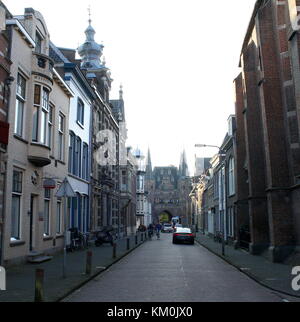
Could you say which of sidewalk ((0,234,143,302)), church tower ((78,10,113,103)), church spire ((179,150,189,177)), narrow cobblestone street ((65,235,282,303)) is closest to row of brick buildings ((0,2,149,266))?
sidewalk ((0,234,143,302))

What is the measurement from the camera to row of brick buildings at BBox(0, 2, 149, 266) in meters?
15.0

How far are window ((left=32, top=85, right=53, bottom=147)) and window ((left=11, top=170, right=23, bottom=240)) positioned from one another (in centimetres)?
200

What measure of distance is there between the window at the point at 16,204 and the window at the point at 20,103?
1.70 metres

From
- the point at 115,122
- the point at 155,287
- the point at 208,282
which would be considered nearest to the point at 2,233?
the point at 155,287

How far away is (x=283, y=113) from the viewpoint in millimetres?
18891

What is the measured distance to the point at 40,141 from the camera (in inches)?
696

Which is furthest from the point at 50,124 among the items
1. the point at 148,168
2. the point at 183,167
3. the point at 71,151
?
the point at 183,167

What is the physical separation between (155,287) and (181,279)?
6.29 feet

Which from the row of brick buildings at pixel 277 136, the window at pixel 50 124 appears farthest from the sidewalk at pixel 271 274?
the window at pixel 50 124

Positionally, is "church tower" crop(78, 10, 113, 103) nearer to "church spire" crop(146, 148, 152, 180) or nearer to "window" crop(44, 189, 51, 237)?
"window" crop(44, 189, 51, 237)

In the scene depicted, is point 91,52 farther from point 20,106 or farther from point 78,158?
point 20,106

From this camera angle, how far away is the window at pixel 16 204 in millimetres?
15945

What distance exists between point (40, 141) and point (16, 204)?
296 cm
